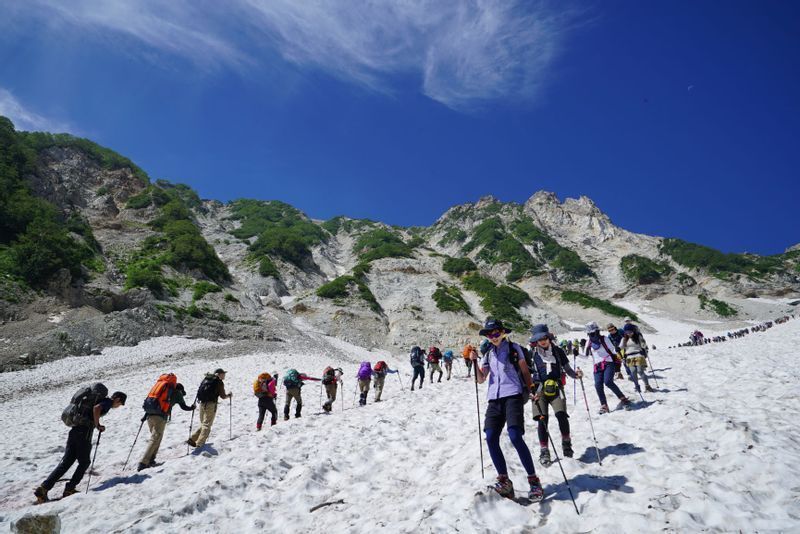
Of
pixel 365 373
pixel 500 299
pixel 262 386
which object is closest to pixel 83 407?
pixel 262 386

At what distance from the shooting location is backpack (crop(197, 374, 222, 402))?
10.0m

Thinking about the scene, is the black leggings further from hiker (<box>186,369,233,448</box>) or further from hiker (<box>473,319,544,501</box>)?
hiker (<box>473,319,544,501</box>)

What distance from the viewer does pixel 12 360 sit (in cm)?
2298

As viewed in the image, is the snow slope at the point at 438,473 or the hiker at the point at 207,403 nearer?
the snow slope at the point at 438,473

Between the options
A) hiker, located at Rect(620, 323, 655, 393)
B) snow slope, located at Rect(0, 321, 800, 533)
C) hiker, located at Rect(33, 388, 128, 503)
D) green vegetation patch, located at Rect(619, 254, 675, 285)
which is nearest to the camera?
snow slope, located at Rect(0, 321, 800, 533)

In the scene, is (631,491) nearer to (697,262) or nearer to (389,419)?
(389,419)

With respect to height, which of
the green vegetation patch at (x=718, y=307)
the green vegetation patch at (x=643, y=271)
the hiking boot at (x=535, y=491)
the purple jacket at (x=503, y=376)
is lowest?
the hiking boot at (x=535, y=491)

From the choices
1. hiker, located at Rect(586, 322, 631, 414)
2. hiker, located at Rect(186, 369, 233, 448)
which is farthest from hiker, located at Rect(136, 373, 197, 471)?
hiker, located at Rect(586, 322, 631, 414)

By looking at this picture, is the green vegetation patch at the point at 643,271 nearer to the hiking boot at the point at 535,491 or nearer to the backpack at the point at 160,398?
the hiking boot at the point at 535,491

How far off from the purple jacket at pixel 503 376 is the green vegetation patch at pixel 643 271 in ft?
407

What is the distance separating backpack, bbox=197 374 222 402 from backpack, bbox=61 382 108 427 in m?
2.97

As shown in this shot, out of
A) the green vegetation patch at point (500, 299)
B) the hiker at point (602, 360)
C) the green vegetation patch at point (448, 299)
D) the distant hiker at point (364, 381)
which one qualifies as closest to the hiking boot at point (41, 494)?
the distant hiker at point (364, 381)

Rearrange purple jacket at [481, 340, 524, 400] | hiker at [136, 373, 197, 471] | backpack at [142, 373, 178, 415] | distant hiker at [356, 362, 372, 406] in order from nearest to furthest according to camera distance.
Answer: purple jacket at [481, 340, 524, 400]
hiker at [136, 373, 197, 471]
backpack at [142, 373, 178, 415]
distant hiker at [356, 362, 372, 406]

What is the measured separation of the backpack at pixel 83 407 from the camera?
22.4 feet
